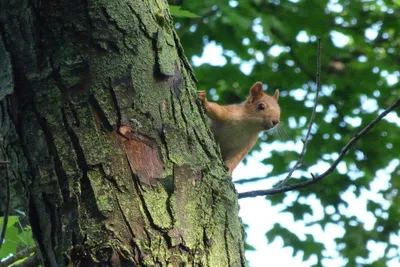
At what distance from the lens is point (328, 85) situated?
758 cm

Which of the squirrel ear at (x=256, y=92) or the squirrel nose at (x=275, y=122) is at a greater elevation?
the squirrel ear at (x=256, y=92)

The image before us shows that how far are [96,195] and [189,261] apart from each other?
29cm

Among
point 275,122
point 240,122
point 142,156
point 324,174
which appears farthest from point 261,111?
point 142,156

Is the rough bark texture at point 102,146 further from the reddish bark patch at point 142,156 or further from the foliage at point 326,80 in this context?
the foliage at point 326,80

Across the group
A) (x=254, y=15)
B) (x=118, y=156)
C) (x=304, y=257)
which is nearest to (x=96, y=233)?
(x=118, y=156)

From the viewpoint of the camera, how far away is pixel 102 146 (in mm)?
1731

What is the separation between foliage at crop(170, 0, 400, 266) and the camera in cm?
705

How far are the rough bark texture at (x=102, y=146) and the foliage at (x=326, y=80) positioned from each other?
4.92m

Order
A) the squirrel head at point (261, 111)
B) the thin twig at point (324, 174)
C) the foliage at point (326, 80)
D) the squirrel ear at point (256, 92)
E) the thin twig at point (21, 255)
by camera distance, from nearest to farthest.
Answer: the thin twig at point (324, 174)
the thin twig at point (21, 255)
the squirrel head at point (261, 111)
the squirrel ear at point (256, 92)
the foliage at point (326, 80)

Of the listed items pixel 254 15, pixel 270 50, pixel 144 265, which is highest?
pixel 270 50

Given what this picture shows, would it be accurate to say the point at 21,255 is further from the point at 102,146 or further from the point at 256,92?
the point at 256,92

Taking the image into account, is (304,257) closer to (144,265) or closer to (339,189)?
(339,189)

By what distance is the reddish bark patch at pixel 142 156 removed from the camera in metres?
1.74

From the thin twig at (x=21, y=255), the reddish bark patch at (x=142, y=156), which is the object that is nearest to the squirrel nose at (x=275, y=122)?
the thin twig at (x=21, y=255)
